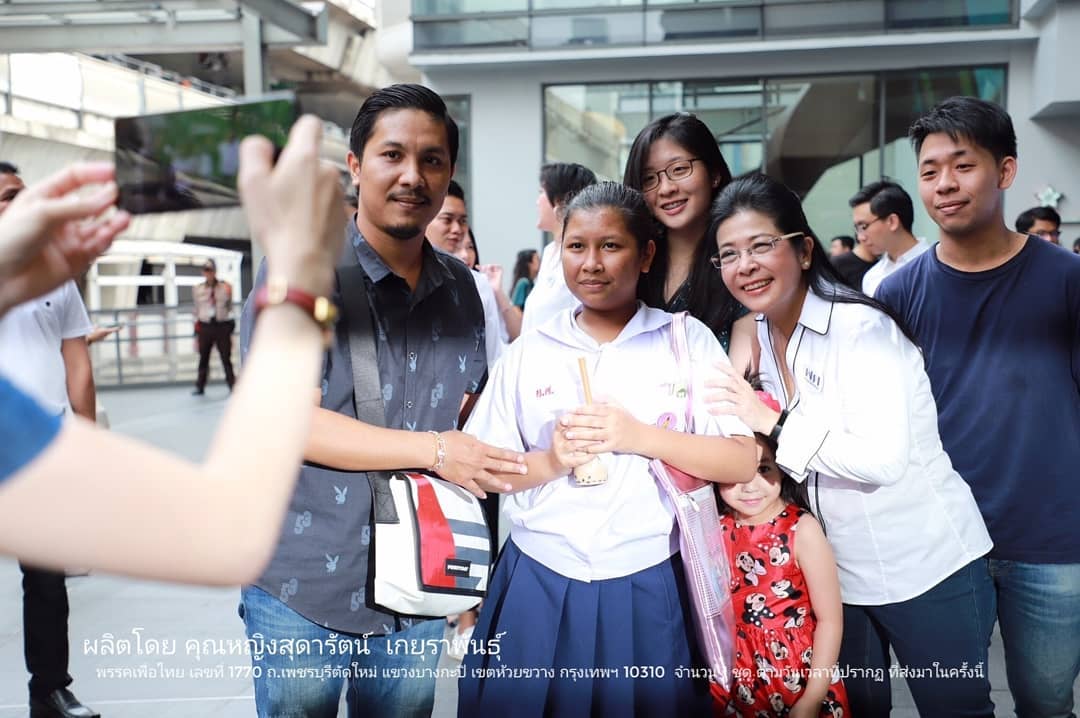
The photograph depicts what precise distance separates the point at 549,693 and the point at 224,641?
2.37m

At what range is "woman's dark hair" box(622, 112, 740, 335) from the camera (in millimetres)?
2508

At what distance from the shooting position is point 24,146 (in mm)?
1537

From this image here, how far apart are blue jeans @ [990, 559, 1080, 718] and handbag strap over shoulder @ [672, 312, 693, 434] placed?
95 cm

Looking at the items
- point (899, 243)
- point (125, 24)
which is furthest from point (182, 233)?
point (899, 243)

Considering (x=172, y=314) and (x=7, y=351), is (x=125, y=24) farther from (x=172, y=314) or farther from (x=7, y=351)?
(x=172, y=314)

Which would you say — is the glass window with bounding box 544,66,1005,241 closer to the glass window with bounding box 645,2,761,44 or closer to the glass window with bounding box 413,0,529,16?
the glass window with bounding box 645,2,761,44

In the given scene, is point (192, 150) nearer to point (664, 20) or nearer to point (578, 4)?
point (664, 20)

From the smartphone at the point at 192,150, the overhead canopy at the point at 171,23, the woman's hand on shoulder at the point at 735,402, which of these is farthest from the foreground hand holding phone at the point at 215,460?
the overhead canopy at the point at 171,23

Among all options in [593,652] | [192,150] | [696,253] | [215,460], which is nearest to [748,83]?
[696,253]

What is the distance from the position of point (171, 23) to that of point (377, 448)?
3.00 m

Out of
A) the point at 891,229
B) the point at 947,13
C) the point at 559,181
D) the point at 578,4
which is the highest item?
the point at 578,4

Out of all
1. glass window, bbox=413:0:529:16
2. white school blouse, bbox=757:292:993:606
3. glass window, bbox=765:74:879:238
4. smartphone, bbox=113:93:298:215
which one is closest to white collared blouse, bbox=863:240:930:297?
white school blouse, bbox=757:292:993:606

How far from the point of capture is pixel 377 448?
1.78 metres

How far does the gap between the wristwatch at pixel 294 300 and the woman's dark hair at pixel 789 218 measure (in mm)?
1477
